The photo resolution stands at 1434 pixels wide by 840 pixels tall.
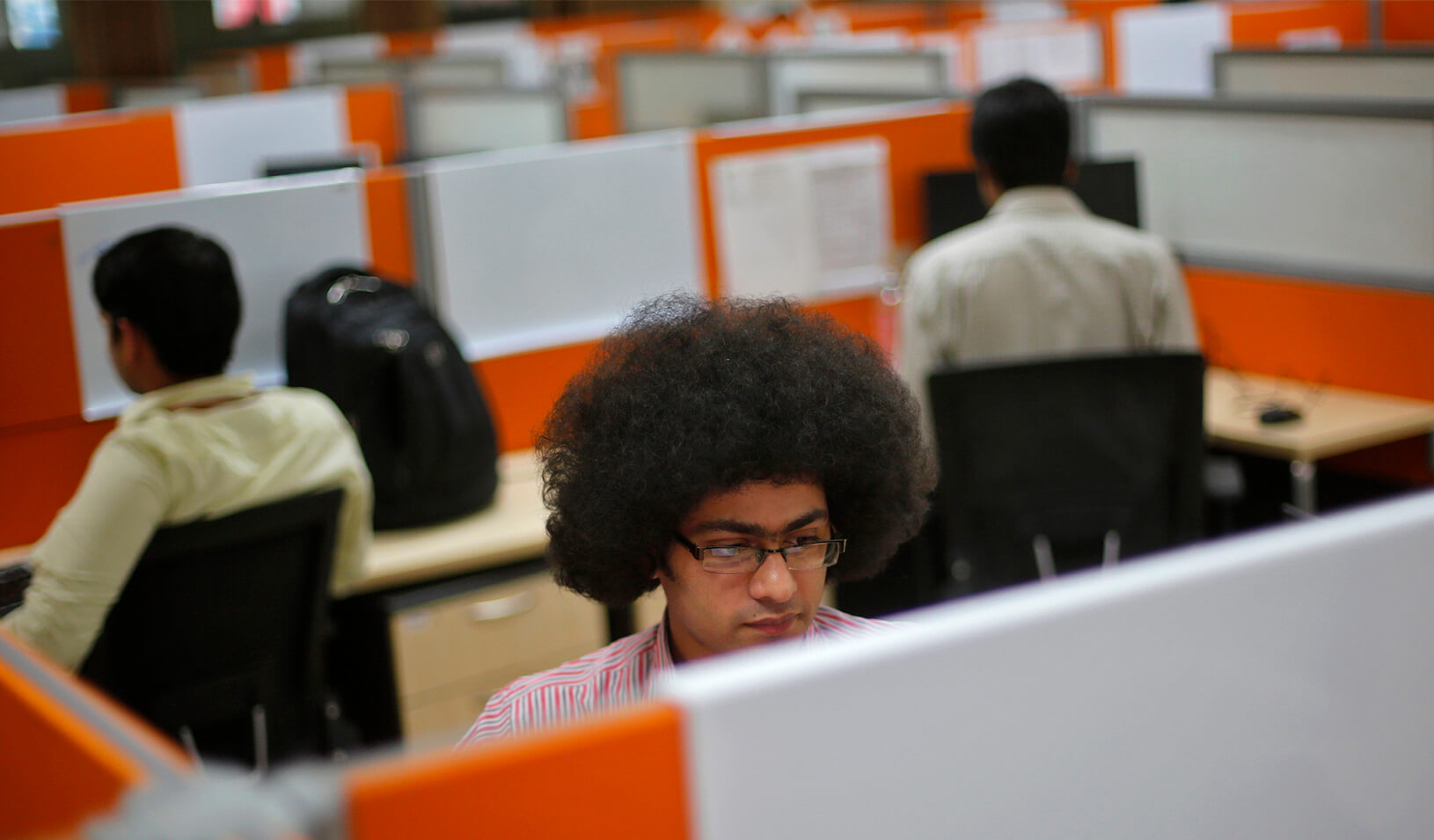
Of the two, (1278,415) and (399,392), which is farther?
(1278,415)

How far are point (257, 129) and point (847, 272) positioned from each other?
2470 millimetres

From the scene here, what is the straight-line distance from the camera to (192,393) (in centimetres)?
200

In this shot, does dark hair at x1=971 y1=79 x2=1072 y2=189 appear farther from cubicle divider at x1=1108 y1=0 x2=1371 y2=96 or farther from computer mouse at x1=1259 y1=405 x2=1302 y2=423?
cubicle divider at x1=1108 y1=0 x2=1371 y2=96

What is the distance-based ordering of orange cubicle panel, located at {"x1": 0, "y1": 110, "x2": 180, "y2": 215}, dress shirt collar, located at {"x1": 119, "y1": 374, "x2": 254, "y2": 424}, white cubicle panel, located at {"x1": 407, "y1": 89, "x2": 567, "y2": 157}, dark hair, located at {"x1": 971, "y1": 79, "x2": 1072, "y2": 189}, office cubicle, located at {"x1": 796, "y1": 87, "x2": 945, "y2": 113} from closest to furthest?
dress shirt collar, located at {"x1": 119, "y1": 374, "x2": 254, "y2": 424} < dark hair, located at {"x1": 971, "y1": 79, "x2": 1072, "y2": 189} < office cubicle, located at {"x1": 796, "y1": 87, "x2": 945, "y2": 113} < orange cubicle panel, located at {"x1": 0, "y1": 110, "x2": 180, "y2": 215} < white cubicle panel, located at {"x1": 407, "y1": 89, "x2": 567, "y2": 157}

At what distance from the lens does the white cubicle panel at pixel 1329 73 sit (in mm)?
4352

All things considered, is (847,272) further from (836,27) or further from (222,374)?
(836,27)

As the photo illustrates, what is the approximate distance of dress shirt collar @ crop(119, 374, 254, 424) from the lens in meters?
1.98

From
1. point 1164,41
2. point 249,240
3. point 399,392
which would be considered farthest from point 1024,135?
point 1164,41

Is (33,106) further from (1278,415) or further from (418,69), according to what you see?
(1278,415)

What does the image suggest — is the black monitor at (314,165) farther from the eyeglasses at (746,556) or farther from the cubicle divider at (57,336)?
the eyeglasses at (746,556)

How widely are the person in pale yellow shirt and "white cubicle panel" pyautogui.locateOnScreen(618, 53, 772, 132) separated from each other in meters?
3.03

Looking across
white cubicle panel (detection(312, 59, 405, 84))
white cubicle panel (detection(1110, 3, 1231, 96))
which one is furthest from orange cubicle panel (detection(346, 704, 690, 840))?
white cubicle panel (detection(312, 59, 405, 84))

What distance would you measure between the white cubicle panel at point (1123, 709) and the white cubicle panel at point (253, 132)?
4.33m

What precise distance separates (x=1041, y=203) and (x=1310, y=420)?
698 millimetres
